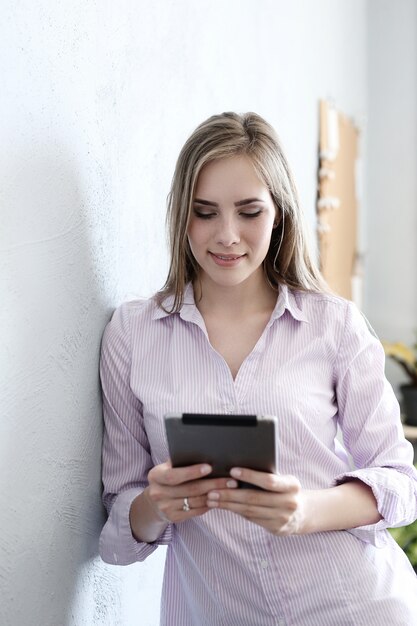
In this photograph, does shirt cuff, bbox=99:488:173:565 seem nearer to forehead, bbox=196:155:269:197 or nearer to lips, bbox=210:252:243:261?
lips, bbox=210:252:243:261

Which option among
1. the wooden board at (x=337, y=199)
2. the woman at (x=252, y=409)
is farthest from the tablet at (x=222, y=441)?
the wooden board at (x=337, y=199)

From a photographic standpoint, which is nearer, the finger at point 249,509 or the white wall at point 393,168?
the finger at point 249,509

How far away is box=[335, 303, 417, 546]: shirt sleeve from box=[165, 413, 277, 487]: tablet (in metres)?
0.29

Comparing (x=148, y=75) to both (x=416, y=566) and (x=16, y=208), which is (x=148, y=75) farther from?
(x=416, y=566)

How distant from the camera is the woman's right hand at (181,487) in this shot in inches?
40.8

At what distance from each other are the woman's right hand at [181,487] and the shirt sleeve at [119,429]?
19cm

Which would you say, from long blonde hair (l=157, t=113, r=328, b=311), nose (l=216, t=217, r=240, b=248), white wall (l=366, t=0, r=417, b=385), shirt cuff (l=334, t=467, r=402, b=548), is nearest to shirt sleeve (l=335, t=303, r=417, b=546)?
shirt cuff (l=334, t=467, r=402, b=548)

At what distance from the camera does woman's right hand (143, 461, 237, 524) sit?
40.8 inches

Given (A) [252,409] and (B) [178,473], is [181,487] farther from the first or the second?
(A) [252,409]

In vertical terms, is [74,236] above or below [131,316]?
above

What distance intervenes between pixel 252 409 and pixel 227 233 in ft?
0.91

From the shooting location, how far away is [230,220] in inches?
49.4

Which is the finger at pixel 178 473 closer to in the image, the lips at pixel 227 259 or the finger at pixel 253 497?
the finger at pixel 253 497

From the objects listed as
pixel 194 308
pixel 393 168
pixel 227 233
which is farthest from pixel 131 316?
pixel 393 168
